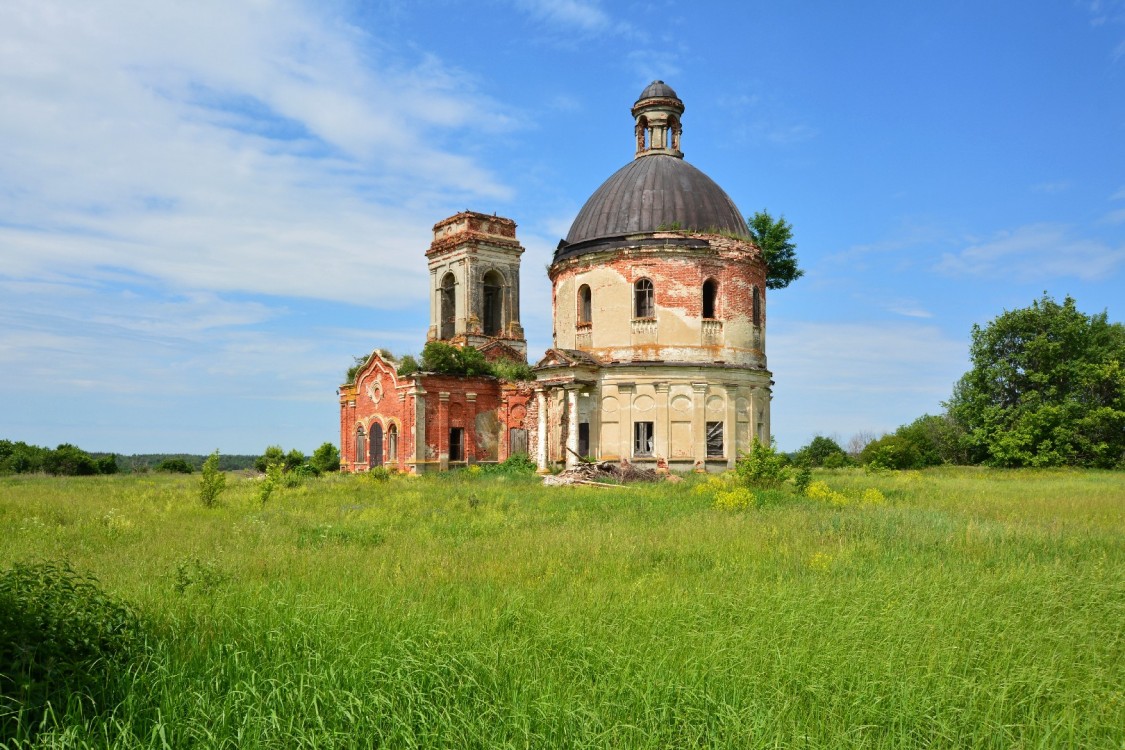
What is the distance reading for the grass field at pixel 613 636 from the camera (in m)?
4.76

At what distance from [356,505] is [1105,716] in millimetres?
14689

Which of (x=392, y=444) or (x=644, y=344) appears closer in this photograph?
(x=644, y=344)

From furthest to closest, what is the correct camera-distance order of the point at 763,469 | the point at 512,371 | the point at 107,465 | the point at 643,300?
the point at 107,465 < the point at 512,371 < the point at 643,300 < the point at 763,469

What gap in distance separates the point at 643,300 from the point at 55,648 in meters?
24.5

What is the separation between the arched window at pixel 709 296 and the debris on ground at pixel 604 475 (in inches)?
239

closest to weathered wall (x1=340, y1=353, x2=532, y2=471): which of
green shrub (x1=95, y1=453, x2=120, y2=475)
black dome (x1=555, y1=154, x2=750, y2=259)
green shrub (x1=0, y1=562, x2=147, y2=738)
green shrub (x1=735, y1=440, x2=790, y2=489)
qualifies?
black dome (x1=555, y1=154, x2=750, y2=259)

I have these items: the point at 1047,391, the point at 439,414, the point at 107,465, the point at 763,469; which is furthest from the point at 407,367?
the point at 1047,391

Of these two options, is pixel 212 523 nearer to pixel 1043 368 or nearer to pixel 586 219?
pixel 586 219

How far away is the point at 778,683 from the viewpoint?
5.45 m

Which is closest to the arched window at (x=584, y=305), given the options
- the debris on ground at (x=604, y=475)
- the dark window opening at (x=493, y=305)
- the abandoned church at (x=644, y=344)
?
the abandoned church at (x=644, y=344)

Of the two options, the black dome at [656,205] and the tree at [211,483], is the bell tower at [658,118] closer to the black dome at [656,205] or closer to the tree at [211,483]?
the black dome at [656,205]

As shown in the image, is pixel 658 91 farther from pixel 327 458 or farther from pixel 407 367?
pixel 327 458

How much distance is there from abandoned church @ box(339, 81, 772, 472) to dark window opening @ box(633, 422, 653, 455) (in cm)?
4

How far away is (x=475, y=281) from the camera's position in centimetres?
3984
